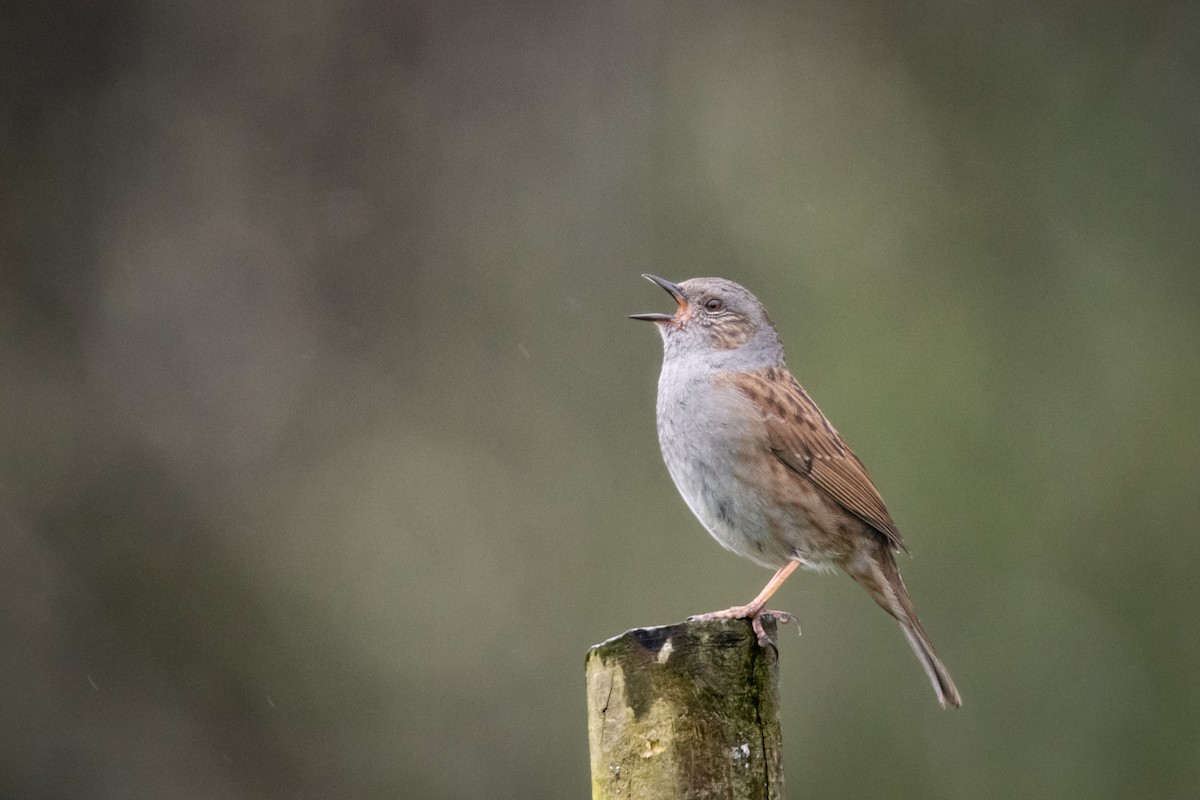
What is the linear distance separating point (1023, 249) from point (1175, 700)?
3.61 meters

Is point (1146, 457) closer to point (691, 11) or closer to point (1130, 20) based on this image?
point (1130, 20)

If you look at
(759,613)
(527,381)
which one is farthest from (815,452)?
(527,381)

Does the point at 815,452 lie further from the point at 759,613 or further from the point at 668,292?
the point at 759,613

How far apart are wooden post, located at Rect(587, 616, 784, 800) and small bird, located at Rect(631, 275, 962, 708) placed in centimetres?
201

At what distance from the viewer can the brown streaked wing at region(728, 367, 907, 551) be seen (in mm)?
5859

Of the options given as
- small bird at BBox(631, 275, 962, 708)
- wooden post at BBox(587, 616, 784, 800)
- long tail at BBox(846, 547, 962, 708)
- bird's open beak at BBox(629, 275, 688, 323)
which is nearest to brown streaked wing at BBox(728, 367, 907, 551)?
small bird at BBox(631, 275, 962, 708)

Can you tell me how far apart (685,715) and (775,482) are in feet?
7.78

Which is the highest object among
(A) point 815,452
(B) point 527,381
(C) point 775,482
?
(B) point 527,381

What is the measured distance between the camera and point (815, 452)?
5.92 m

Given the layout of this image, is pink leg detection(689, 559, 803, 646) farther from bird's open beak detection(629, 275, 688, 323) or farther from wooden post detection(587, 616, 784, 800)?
bird's open beak detection(629, 275, 688, 323)

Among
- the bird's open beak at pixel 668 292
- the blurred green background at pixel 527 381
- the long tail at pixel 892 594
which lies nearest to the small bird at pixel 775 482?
the long tail at pixel 892 594

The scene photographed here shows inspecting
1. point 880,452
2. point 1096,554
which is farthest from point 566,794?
point 1096,554

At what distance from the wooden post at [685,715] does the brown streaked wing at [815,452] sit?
2.29 m

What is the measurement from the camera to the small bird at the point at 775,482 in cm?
574
